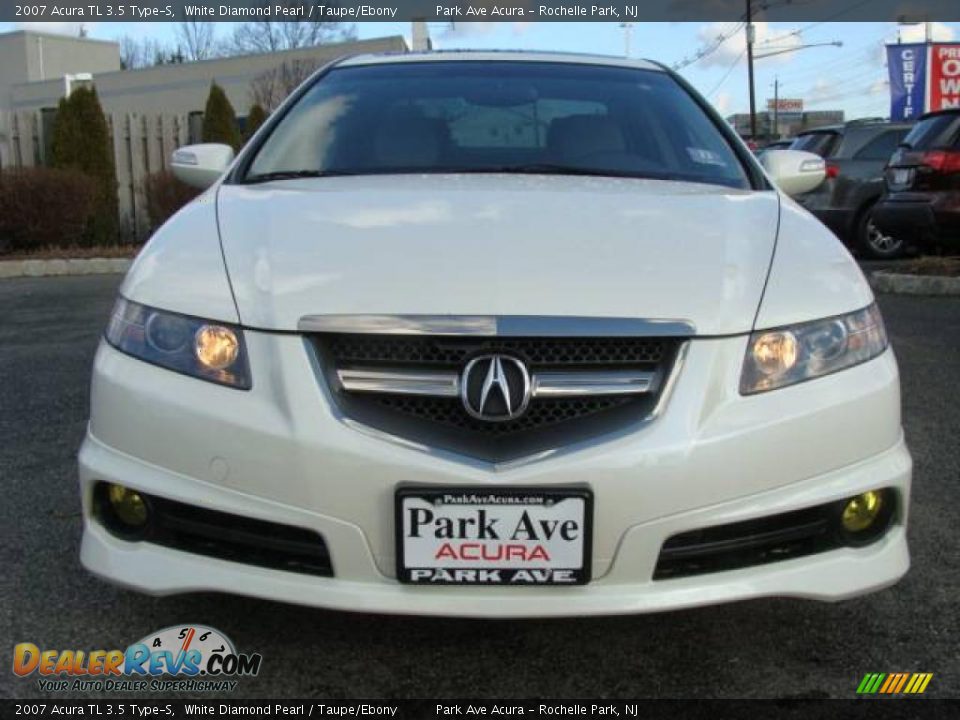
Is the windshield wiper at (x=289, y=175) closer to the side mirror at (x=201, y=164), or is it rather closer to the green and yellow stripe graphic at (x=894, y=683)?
the side mirror at (x=201, y=164)

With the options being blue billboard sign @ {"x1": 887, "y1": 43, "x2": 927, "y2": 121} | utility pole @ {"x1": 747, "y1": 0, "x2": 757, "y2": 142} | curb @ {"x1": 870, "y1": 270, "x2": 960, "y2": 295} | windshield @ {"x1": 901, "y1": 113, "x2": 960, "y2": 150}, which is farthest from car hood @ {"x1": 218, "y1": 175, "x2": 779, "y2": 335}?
utility pole @ {"x1": 747, "y1": 0, "x2": 757, "y2": 142}

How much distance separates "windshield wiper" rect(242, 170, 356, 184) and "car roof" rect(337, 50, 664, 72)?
Answer: 2.83 ft

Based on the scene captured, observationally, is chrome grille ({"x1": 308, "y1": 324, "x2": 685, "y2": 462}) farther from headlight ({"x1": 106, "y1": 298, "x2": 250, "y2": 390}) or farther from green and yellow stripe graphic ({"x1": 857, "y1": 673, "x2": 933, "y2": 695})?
green and yellow stripe graphic ({"x1": 857, "y1": 673, "x2": 933, "y2": 695})

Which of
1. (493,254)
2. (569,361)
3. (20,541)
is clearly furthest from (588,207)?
(20,541)

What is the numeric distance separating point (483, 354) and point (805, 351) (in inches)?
28.0

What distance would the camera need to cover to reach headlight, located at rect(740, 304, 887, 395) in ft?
6.75

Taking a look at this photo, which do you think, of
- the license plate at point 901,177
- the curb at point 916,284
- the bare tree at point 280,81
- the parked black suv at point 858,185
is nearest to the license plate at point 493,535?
the curb at point 916,284

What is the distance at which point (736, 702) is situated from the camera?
214cm

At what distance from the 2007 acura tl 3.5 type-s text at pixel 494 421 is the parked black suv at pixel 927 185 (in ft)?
23.1

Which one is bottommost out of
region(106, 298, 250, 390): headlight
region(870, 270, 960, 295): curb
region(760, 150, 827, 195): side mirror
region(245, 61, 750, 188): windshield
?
region(870, 270, 960, 295): curb

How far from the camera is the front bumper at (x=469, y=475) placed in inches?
75.9

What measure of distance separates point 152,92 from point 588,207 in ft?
147

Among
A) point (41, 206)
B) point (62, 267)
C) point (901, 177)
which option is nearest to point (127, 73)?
point (41, 206)

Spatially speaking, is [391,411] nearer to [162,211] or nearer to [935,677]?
[935,677]
